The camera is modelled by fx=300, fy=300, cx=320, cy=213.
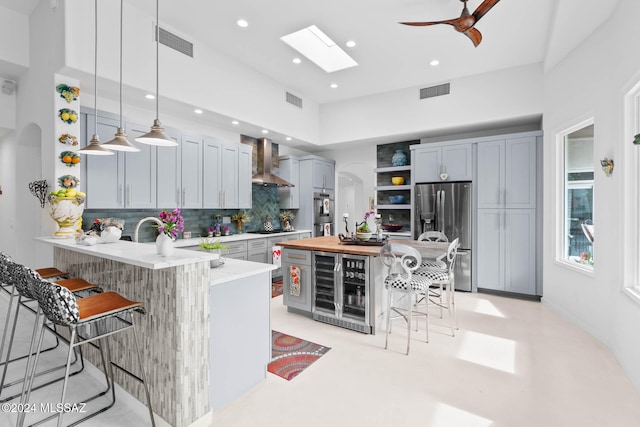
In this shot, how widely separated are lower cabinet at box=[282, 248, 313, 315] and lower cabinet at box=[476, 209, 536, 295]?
3.01 meters

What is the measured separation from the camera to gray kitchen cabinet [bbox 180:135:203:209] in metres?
4.35

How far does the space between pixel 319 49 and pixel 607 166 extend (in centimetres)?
362

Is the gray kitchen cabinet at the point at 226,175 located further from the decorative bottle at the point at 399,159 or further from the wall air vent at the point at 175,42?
the decorative bottle at the point at 399,159

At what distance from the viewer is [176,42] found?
12.4ft

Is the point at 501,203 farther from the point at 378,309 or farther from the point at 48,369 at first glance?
the point at 48,369

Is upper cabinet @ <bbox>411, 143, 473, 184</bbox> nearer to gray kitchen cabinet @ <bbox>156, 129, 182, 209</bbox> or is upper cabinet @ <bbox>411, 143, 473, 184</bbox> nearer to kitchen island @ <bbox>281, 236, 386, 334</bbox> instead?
kitchen island @ <bbox>281, 236, 386, 334</bbox>

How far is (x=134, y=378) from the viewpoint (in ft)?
6.59

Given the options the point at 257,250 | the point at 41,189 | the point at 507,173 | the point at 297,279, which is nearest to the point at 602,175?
the point at 507,173

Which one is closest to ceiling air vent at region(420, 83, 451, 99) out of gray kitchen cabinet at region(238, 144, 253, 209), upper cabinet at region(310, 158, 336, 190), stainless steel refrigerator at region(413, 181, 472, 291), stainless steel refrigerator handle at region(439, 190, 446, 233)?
stainless steel refrigerator at region(413, 181, 472, 291)

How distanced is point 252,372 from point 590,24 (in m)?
4.62

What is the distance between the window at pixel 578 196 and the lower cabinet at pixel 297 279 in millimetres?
3214

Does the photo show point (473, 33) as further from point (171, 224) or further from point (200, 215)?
point (200, 215)

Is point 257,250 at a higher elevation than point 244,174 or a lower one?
lower

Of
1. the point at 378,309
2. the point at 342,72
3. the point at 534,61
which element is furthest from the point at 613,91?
the point at 342,72
